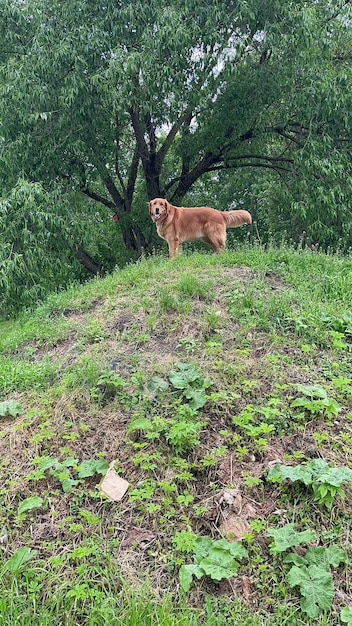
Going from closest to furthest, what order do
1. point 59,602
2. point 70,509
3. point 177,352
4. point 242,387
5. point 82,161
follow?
point 59,602 → point 70,509 → point 242,387 → point 177,352 → point 82,161

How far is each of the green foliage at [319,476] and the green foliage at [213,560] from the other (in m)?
0.50

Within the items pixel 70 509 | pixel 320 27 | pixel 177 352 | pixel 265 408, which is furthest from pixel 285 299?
pixel 320 27

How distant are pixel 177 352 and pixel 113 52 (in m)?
5.72

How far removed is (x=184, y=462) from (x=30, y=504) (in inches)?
38.1

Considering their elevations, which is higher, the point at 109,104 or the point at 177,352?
the point at 109,104

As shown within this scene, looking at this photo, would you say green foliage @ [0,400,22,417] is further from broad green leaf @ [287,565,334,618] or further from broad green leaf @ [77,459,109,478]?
broad green leaf @ [287,565,334,618]

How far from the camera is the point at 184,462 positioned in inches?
111

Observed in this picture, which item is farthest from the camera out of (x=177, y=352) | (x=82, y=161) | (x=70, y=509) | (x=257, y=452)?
(x=82, y=161)

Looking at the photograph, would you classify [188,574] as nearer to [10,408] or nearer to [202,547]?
[202,547]

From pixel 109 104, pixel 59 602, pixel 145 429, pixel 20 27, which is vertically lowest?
pixel 59 602

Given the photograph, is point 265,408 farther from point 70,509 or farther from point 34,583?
point 34,583

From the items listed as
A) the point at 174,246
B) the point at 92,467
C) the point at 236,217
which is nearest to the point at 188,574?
the point at 92,467

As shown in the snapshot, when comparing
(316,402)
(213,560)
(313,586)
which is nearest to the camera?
(313,586)

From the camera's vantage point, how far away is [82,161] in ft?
29.6
